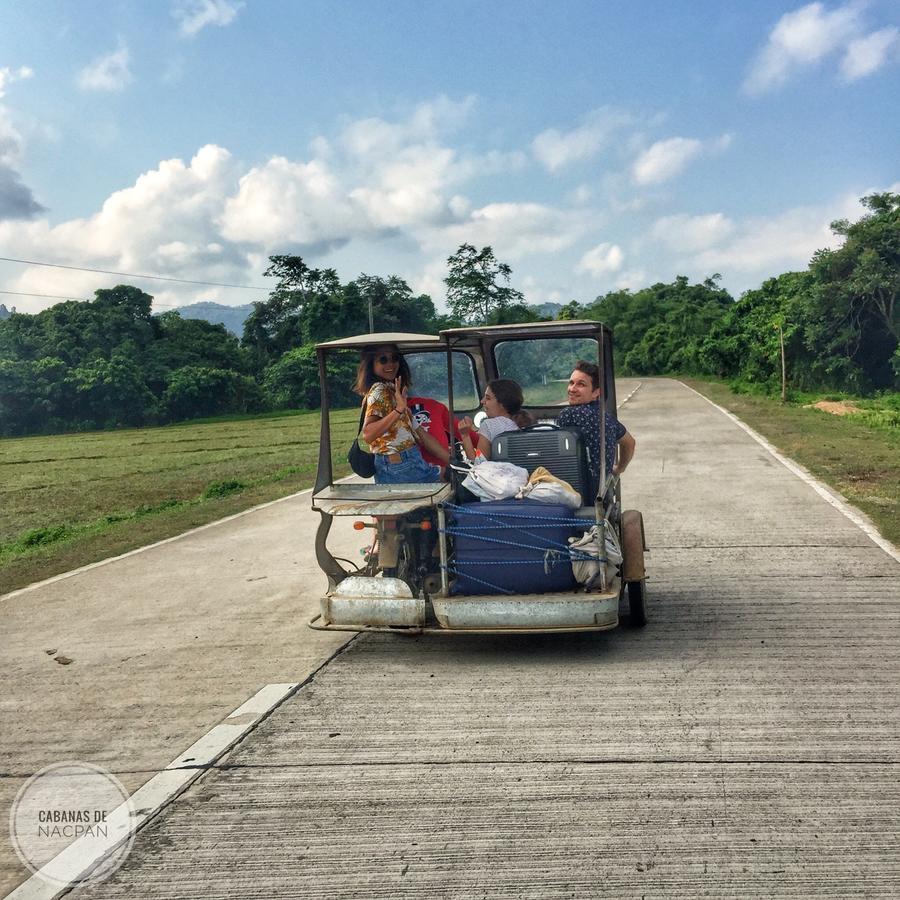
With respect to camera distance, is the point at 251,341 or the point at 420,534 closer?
the point at 420,534

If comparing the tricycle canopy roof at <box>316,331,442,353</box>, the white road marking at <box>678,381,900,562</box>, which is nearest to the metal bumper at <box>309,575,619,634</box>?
the tricycle canopy roof at <box>316,331,442,353</box>

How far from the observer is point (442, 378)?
7645mm

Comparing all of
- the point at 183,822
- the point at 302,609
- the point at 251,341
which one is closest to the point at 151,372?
the point at 251,341

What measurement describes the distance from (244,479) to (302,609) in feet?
42.3

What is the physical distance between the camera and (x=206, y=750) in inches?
194

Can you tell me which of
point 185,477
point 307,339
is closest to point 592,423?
point 185,477

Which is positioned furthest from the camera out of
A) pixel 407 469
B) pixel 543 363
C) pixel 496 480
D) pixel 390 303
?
pixel 390 303

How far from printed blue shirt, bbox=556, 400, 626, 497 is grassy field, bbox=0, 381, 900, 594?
2.07 feet

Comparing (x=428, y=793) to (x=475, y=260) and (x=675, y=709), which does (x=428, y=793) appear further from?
(x=475, y=260)

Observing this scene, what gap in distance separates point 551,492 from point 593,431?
26.3 inches

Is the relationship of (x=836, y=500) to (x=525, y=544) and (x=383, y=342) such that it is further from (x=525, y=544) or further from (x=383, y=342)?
(x=383, y=342)


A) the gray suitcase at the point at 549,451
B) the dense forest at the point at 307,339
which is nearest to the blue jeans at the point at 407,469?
the gray suitcase at the point at 549,451

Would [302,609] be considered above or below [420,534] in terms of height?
below

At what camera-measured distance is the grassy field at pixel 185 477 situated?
1234 centimetres
